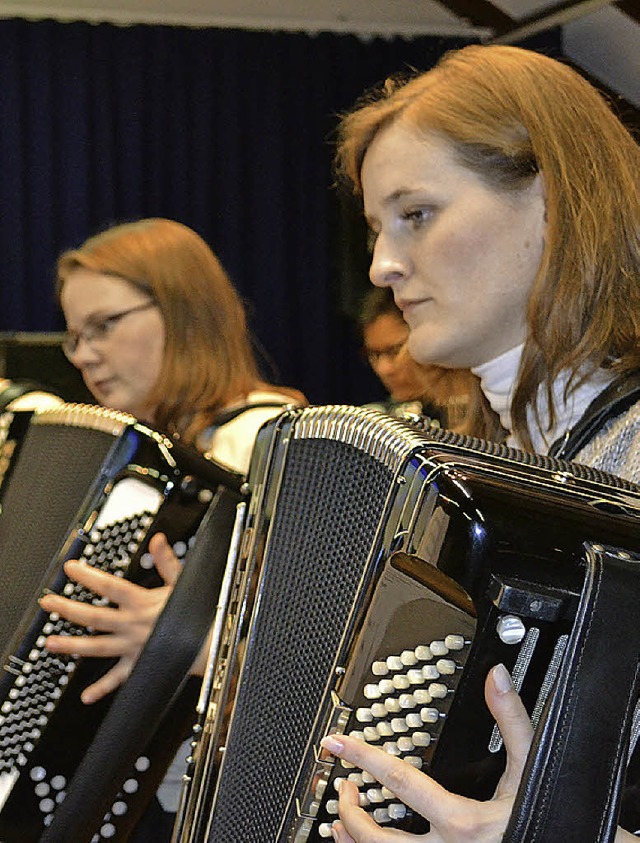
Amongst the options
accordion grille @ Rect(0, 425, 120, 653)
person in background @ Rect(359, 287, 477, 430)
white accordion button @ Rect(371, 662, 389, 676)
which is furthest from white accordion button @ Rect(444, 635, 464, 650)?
accordion grille @ Rect(0, 425, 120, 653)

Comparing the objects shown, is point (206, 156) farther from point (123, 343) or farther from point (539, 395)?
point (539, 395)

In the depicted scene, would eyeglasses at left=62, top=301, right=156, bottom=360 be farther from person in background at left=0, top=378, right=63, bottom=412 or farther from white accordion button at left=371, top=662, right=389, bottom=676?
white accordion button at left=371, top=662, right=389, bottom=676

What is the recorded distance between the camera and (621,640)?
0.91 metres

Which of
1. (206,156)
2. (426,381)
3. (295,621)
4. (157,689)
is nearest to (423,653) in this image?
(295,621)

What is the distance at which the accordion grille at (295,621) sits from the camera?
1145 mm

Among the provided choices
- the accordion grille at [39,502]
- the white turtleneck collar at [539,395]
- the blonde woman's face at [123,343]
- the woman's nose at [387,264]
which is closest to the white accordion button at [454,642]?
the white turtleneck collar at [539,395]

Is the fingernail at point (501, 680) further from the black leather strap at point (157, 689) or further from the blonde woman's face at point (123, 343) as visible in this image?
the blonde woman's face at point (123, 343)

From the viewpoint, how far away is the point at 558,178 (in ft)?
4.59

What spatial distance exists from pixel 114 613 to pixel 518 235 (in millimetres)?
734

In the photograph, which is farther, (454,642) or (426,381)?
(426,381)

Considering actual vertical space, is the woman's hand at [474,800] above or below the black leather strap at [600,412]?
below

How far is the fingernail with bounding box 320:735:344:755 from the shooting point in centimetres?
104

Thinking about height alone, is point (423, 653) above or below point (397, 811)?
above

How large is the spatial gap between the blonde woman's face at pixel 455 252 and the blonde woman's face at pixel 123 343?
980mm
